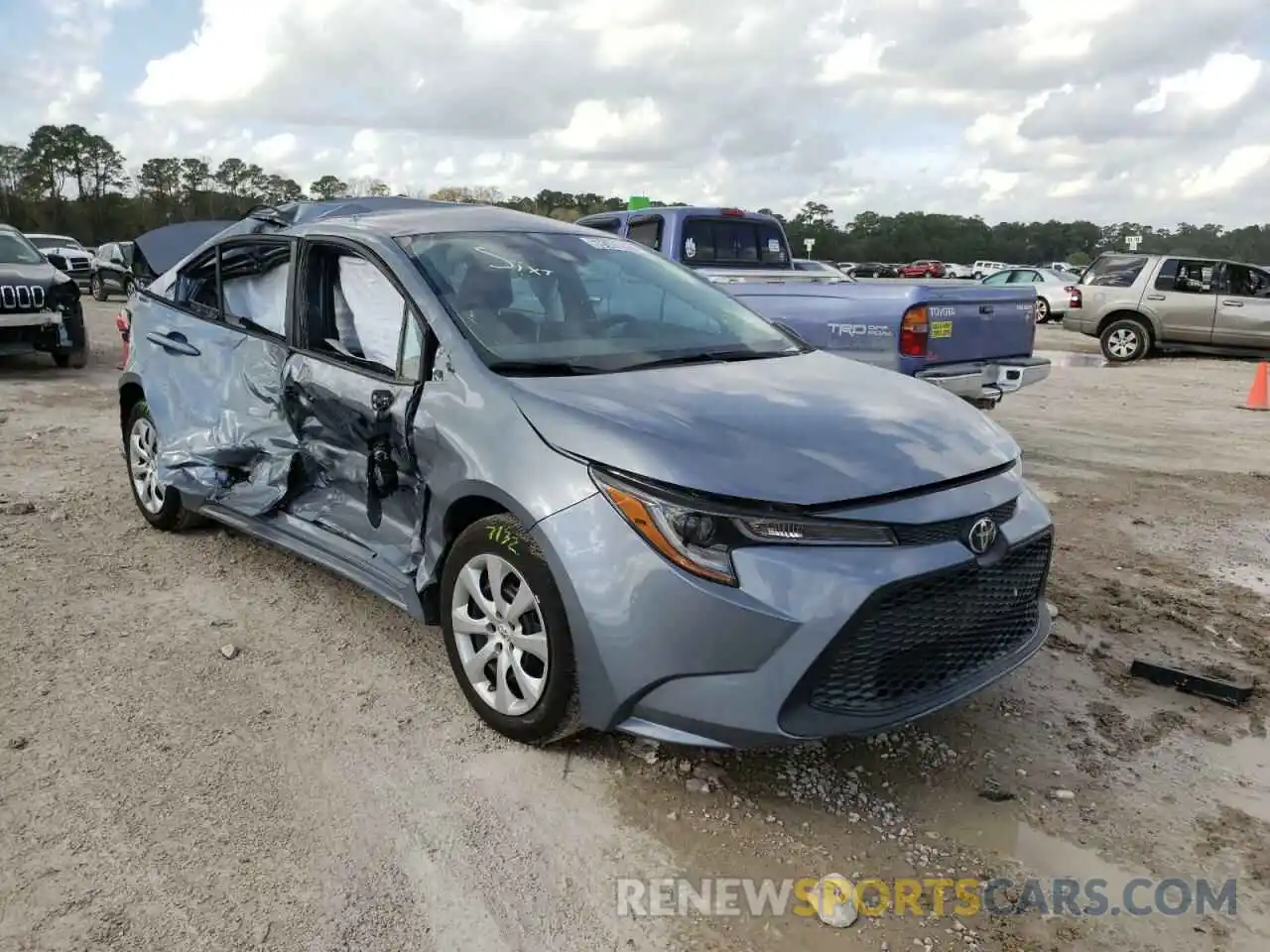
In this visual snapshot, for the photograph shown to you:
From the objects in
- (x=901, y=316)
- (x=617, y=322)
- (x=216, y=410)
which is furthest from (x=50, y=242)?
(x=617, y=322)

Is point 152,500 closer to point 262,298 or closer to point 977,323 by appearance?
point 262,298

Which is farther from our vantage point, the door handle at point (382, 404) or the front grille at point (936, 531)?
the door handle at point (382, 404)

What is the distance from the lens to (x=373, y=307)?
388cm

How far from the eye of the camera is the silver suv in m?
15.5

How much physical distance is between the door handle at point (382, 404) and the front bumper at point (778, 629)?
1.01 metres

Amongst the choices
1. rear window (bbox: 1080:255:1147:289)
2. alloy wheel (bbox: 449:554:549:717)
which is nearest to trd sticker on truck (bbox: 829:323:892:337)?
alloy wheel (bbox: 449:554:549:717)

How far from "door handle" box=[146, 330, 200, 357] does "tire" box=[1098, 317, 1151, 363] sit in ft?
50.4

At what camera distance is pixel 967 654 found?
2.95 metres

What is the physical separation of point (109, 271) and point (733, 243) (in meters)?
19.6

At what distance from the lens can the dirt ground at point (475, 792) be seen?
2455 millimetres

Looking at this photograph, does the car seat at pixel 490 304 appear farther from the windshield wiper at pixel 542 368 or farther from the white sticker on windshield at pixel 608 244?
the white sticker on windshield at pixel 608 244

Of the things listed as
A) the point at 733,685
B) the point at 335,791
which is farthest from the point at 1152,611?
the point at 335,791

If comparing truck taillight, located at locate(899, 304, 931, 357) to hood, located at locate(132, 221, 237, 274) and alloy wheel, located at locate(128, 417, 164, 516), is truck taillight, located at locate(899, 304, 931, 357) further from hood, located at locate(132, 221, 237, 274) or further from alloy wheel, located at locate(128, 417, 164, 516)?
hood, located at locate(132, 221, 237, 274)

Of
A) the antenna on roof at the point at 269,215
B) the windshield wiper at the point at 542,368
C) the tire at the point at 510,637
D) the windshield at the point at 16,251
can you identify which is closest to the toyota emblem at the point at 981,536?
the tire at the point at 510,637
